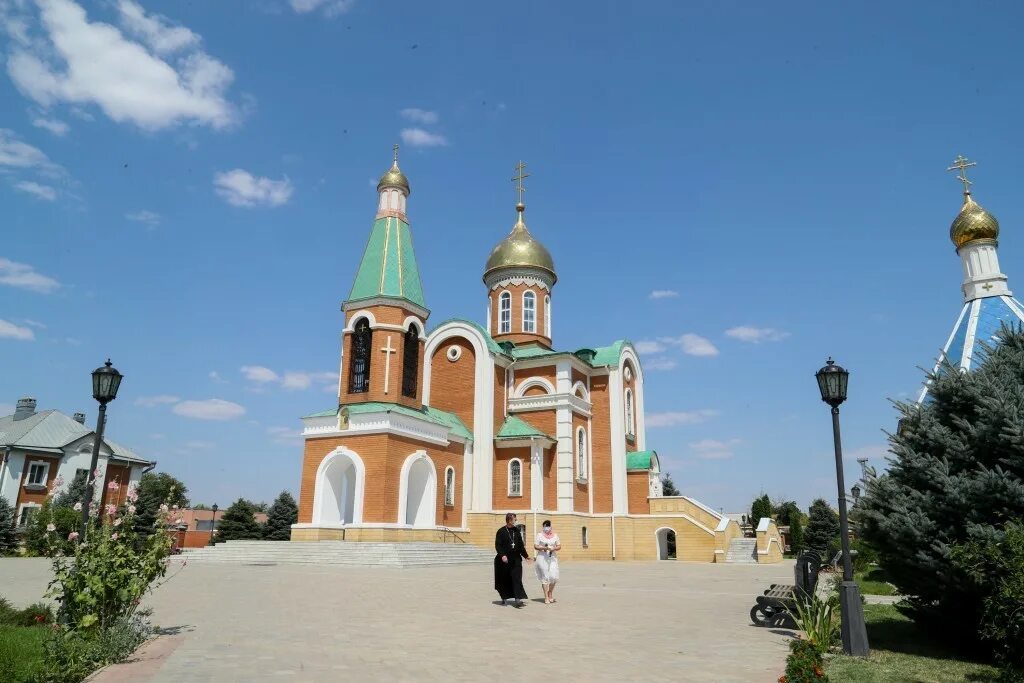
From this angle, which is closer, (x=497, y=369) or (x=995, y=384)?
(x=995, y=384)

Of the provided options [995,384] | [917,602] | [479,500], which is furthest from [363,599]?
[479,500]

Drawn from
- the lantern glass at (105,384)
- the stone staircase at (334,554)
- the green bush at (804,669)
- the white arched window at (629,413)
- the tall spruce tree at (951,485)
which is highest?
the white arched window at (629,413)

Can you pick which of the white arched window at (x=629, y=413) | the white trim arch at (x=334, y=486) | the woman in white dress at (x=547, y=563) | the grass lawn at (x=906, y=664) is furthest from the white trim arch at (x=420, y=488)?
the grass lawn at (x=906, y=664)

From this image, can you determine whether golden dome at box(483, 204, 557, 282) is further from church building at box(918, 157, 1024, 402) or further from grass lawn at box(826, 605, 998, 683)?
grass lawn at box(826, 605, 998, 683)

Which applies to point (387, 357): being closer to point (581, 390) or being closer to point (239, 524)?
point (581, 390)

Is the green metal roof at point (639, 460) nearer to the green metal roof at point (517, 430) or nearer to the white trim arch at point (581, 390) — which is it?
the white trim arch at point (581, 390)

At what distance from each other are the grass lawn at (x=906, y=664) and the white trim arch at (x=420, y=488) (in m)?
16.3

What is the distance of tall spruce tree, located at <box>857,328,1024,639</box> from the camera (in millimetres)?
6730

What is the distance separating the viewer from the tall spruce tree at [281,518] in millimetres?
34500

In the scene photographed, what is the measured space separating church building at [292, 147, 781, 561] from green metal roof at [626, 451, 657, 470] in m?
0.07

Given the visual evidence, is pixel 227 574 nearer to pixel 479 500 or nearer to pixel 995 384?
pixel 479 500

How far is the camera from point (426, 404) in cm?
2800

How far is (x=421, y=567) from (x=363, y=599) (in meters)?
8.56

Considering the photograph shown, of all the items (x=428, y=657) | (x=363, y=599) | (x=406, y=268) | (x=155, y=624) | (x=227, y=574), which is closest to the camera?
(x=428, y=657)
